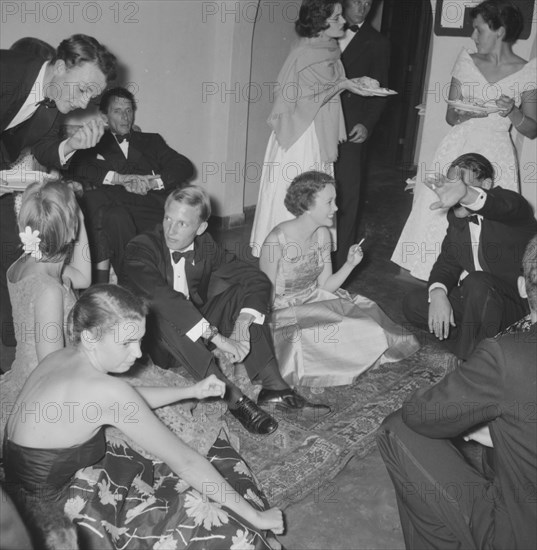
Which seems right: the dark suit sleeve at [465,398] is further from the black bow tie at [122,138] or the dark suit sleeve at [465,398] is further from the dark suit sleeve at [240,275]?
the black bow tie at [122,138]

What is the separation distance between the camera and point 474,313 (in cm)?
344

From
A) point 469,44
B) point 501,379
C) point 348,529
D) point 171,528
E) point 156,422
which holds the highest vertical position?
point 469,44

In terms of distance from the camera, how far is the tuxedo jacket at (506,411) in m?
1.78

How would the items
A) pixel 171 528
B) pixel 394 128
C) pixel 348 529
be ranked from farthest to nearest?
pixel 394 128, pixel 348 529, pixel 171 528

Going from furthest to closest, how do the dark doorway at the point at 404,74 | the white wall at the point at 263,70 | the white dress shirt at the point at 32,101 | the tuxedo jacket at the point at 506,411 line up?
the dark doorway at the point at 404,74
the white wall at the point at 263,70
the white dress shirt at the point at 32,101
the tuxedo jacket at the point at 506,411

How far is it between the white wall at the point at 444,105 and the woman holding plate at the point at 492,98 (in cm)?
17

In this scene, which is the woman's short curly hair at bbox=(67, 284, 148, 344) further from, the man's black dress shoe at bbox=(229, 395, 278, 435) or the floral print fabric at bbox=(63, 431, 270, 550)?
the man's black dress shoe at bbox=(229, 395, 278, 435)

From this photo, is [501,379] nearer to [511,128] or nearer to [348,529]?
[348,529]

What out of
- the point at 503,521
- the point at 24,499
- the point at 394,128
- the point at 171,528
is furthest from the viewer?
the point at 394,128

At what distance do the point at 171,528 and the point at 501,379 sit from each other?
1004 millimetres

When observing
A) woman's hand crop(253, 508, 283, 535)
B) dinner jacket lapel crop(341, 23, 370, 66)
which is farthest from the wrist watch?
dinner jacket lapel crop(341, 23, 370, 66)

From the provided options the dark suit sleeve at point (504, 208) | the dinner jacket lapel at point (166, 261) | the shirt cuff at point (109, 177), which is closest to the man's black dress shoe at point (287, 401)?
the dinner jacket lapel at point (166, 261)

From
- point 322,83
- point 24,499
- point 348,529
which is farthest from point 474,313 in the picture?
point 24,499

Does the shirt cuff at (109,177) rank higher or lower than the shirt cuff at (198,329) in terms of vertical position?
higher
